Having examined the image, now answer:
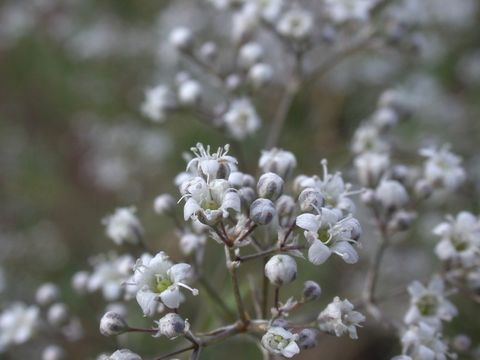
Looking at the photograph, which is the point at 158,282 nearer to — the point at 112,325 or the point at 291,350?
the point at 112,325

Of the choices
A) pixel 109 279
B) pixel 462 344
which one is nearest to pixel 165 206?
pixel 109 279

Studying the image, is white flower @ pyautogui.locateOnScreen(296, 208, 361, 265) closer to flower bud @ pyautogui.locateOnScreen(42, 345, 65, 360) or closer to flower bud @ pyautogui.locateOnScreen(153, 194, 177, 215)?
flower bud @ pyautogui.locateOnScreen(153, 194, 177, 215)

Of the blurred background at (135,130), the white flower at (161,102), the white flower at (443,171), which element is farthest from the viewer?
the blurred background at (135,130)

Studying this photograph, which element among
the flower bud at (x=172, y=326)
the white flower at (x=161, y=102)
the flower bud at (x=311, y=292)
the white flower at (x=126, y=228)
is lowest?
the flower bud at (x=172, y=326)

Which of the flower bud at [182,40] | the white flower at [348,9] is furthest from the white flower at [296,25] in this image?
the flower bud at [182,40]

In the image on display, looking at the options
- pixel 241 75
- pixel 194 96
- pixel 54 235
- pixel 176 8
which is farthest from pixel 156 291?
pixel 176 8

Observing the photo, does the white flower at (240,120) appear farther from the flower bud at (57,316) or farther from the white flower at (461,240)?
the flower bud at (57,316)
